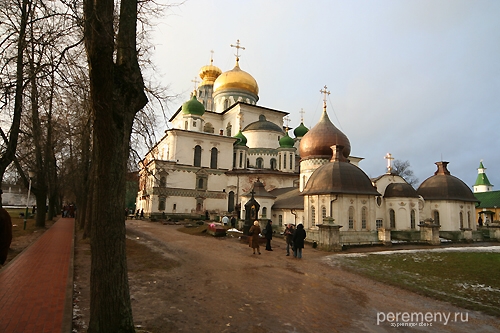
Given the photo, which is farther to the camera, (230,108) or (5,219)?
(230,108)

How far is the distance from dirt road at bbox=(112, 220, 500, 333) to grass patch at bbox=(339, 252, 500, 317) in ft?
2.04

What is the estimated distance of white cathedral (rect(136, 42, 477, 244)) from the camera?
2027cm

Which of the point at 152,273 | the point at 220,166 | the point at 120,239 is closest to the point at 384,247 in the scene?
the point at 152,273

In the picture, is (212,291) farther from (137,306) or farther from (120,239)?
(120,239)

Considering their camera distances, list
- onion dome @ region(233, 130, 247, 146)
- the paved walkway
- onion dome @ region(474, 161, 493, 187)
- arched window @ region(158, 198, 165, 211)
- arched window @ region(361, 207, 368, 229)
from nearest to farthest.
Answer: the paved walkway < arched window @ region(361, 207, 368, 229) < arched window @ region(158, 198, 165, 211) < onion dome @ region(233, 130, 247, 146) < onion dome @ region(474, 161, 493, 187)

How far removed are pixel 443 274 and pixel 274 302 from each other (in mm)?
7626

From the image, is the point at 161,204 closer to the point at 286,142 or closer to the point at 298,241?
the point at 286,142

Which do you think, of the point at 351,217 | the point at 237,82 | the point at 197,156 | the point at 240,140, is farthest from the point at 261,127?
the point at 351,217

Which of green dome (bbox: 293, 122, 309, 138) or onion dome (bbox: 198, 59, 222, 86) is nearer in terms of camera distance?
green dome (bbox: 293, 122, 309, 138)

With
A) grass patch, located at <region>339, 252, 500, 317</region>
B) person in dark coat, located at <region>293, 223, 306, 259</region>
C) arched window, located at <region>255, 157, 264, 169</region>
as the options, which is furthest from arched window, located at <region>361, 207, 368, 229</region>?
arched window, located at <region>255, 157, 264, 169</region>

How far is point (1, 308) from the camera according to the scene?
20.1 feet

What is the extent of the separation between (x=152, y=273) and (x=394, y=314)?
694 cm

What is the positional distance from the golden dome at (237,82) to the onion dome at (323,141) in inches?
950

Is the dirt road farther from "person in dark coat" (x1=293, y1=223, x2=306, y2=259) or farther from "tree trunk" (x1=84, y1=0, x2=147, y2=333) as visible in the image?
"person in dark coat" (x1=293, y1=223, x2=306, y2=259)
